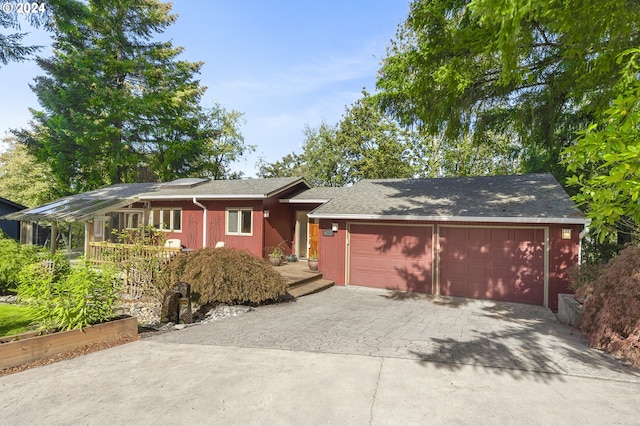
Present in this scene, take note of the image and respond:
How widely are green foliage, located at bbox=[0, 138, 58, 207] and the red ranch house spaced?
447 inches

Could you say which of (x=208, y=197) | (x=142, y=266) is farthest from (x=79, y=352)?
(x=208, y=197)

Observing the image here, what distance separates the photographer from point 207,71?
1114 inches

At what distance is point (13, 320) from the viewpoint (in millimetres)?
7344

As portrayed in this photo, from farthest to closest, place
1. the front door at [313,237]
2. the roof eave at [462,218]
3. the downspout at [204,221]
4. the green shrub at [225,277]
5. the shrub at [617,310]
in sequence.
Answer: the front door at [313,237] → the downspout at [204,221] → the roof eave at [462,218] → the green shrub at [225,277] → the shrub at [617,310]

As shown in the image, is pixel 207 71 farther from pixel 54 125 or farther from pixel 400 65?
pixel 400 65

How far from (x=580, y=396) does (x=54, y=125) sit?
2789 centimetres

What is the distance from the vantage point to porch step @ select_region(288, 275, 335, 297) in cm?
1028

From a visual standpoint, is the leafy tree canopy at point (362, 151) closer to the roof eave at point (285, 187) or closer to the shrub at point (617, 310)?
the roof eave at point (285, 187)

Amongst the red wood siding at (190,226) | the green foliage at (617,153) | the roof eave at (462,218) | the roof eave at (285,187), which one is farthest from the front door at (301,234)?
the green foliage at (617,153)

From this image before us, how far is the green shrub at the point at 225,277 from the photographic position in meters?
8.29

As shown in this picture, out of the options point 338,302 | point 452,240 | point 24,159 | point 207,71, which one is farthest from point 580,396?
point 24,159

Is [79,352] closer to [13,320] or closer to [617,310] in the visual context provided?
[13,320]

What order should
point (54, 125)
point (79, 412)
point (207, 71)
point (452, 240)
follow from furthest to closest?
point (207, 71), point (54, 125), point (452, 240), point (79, 412)

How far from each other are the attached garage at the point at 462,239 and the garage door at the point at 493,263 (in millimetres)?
26
